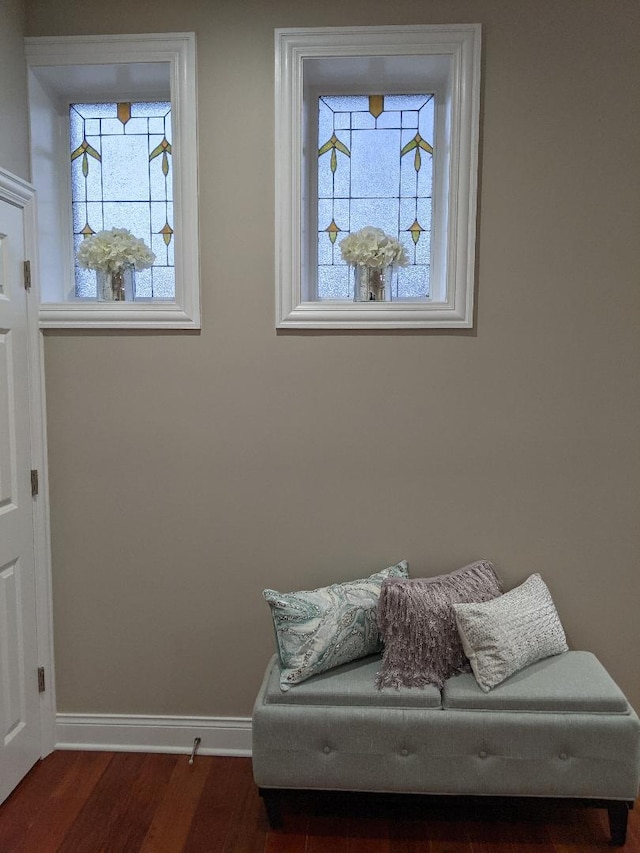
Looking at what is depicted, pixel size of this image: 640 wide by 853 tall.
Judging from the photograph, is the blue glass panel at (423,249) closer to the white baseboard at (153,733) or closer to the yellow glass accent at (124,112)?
the yellow glass accent at (124,112)

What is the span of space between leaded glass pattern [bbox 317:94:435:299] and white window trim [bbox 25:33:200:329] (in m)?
0.53

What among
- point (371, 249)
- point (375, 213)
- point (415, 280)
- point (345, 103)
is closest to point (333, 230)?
point (375, 213)

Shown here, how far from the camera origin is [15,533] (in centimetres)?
240

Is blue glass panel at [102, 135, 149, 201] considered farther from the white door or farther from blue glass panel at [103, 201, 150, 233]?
the white door

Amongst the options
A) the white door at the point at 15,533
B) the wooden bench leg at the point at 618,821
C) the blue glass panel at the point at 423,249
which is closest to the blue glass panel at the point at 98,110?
the white door at the point at 15,533

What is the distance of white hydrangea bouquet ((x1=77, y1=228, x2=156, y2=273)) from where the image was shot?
2.54 metres

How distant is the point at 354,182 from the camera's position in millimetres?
2668

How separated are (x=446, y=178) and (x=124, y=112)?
1323mm

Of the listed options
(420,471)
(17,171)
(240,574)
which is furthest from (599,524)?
(17,171)

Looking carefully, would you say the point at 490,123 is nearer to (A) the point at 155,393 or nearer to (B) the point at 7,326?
(A) the point at 155,393

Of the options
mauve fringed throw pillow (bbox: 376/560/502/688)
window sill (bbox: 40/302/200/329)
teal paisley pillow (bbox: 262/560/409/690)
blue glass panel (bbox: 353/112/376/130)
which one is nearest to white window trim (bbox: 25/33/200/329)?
window sill (bbox: 40/302/200/329)

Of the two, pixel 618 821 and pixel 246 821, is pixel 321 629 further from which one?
pixel 618 821

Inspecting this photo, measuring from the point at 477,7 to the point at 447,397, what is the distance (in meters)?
1.37

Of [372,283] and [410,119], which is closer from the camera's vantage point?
[372,283]
